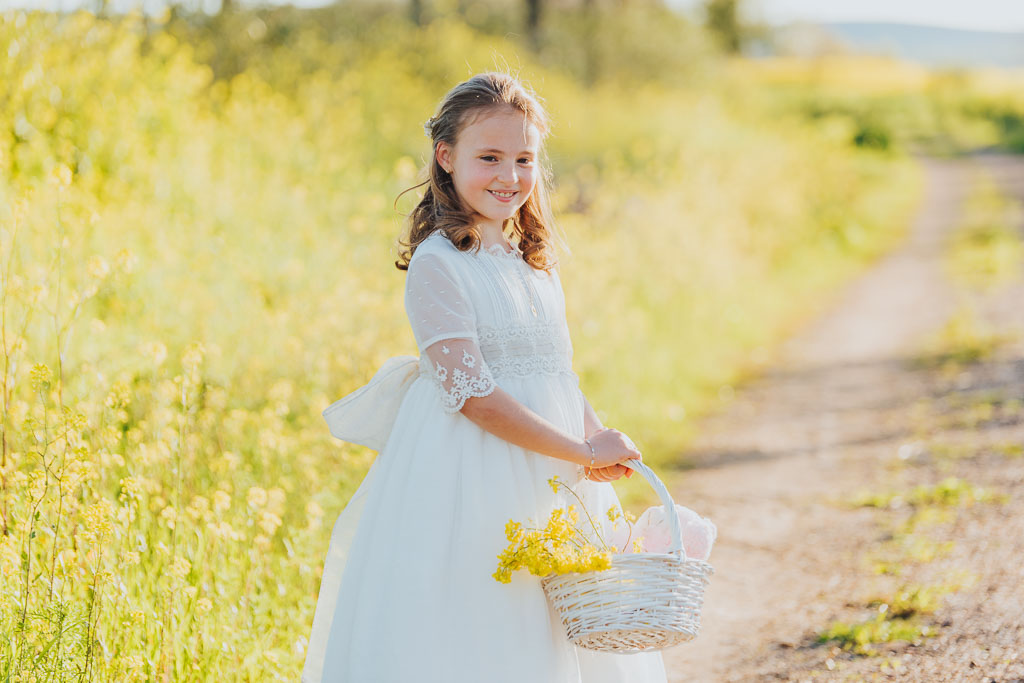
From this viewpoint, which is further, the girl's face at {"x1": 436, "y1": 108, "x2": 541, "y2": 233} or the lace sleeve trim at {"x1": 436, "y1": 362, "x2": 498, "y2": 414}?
the girl's face at {"x1": 436, "y1": 108, "x2": 541, "y2": 233}

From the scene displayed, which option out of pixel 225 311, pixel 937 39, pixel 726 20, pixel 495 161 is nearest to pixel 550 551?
pixel 495 161

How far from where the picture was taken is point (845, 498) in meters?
5.16

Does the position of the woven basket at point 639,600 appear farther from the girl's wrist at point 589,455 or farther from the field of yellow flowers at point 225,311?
the field of yellow flowers at point 225,311

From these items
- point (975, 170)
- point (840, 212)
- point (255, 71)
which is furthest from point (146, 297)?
point (975, 170)

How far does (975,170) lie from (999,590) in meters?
24.7

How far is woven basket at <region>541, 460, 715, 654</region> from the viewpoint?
6.91 feet

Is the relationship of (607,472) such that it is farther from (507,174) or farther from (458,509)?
(507,174)

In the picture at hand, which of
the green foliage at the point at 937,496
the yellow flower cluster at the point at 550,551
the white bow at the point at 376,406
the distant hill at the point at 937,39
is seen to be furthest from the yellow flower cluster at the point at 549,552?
the distant hill at the point at 937,39

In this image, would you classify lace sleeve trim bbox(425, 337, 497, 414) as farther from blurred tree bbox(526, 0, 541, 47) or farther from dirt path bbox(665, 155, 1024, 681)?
blurred tree bbox(526, 0, 541, 47)

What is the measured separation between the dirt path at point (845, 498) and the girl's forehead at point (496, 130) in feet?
6.72

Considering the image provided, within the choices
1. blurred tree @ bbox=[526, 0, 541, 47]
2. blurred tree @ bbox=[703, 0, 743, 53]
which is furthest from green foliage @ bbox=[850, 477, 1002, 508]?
blurred tree @ bbox=[703, 0, 743, 53]

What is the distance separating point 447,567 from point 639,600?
0.47 m

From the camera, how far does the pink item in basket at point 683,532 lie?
2381mm

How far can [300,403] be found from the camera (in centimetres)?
462
